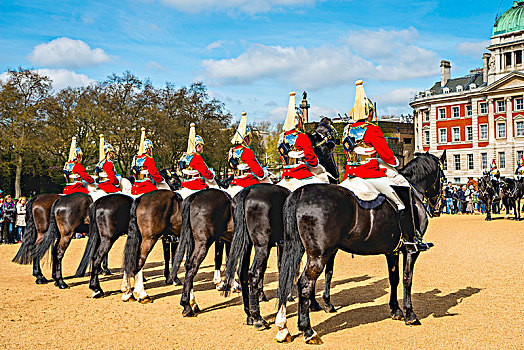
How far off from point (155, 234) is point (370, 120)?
15.7 feet

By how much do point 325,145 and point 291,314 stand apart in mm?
3119

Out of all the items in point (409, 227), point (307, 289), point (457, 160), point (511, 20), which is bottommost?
point (307, 289)

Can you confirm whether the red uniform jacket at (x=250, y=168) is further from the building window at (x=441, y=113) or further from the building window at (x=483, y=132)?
the building window at (x=441, y=113)

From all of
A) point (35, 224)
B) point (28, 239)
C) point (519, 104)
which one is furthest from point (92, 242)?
point (519, 104)

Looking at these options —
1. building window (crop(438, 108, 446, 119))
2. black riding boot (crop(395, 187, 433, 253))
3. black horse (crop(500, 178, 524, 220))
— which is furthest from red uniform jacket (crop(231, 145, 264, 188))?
Result: building window (crop(438, 108, 446, 119))

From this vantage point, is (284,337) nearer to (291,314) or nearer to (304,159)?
(291,314)

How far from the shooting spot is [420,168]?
8844mm

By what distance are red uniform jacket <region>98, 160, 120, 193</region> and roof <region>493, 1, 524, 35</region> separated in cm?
6223

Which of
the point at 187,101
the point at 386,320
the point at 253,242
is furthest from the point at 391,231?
the point at 187,101

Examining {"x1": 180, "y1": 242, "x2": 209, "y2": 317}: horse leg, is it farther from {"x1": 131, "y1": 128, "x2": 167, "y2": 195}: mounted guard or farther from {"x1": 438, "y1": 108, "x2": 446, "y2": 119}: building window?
{"x1": 438, "y1": 108, "x2": 446, "y2": 119}: building window

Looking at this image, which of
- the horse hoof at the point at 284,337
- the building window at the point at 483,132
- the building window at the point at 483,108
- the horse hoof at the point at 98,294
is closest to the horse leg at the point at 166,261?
the horse hoof at the point at 98,294

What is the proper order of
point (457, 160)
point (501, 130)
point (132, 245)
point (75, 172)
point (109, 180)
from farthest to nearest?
point (457, 160) → point (501, 130) → point (75, 172) → point (109, 180) → point (132, 245)

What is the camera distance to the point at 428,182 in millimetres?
8836

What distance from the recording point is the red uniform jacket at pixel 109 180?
1223 centimetres
